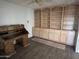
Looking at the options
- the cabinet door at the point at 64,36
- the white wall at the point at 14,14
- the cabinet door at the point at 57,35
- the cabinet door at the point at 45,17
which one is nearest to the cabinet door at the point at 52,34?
the cabinet door at the point at 57,35

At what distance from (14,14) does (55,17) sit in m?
2.63

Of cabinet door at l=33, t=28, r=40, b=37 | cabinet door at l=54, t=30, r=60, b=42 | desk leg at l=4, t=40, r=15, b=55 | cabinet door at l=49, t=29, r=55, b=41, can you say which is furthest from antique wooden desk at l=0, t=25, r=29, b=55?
cabinet door at l=54, t=30, r=60, b=42

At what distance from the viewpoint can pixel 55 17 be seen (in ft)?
15.9

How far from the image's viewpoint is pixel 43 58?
2828mm

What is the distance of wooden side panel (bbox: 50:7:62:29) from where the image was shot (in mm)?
4688

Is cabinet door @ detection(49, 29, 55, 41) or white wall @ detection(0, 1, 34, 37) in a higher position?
white wall @ detection(0, 1, 34, 37)

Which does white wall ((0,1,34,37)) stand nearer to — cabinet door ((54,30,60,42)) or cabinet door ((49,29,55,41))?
cabinet door ((49,29,55,41))

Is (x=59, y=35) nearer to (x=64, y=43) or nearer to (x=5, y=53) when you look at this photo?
(x=64, y=43)

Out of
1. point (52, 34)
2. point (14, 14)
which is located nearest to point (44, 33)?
point (52, 34)

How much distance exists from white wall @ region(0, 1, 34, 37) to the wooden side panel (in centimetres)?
159

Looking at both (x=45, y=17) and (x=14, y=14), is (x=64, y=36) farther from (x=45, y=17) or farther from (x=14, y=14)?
(x=14, y=14)

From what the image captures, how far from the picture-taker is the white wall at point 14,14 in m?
3.43

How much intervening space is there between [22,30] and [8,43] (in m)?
1.31

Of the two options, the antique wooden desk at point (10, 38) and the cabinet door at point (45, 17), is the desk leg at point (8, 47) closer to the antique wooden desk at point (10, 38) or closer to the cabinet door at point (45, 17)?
the antique wooden desk at point (10, 38)
